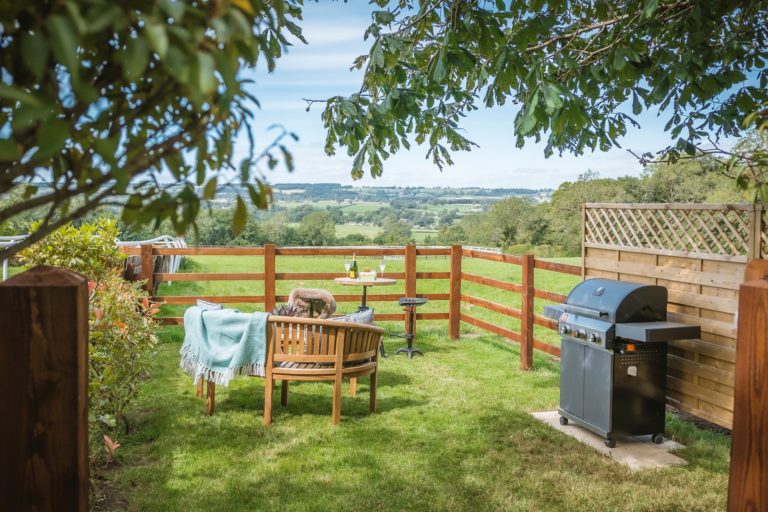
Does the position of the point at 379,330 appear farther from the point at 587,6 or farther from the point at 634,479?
the point at 587,6

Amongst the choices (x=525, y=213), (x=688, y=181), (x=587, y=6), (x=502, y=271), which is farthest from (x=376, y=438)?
(x=688, y=181)

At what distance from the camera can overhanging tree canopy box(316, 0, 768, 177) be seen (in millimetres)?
3799

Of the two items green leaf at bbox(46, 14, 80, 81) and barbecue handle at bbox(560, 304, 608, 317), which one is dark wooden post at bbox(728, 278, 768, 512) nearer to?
green leaf at bbox(46, 14, 80, 81)

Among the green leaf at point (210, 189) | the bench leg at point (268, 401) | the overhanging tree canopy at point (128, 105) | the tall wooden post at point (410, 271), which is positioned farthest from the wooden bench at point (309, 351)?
the green leaf at point (210, 189)

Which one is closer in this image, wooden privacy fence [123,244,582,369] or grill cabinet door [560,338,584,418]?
grill cabinet door [560,338,584,418]

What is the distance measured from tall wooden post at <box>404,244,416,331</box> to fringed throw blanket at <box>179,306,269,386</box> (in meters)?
3.99

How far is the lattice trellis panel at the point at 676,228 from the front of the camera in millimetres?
4594

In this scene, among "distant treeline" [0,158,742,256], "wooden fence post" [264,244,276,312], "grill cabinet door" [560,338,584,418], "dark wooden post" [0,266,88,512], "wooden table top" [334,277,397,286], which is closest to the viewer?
"dark wooden post" [0,266,88,512]

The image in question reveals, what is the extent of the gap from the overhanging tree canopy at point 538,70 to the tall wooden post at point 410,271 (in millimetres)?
2625

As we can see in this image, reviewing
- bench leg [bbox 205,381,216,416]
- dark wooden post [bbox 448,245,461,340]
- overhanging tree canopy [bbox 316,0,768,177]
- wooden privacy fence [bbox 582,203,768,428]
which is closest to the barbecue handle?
wooden privacy fence [bbox 582,203,768,428]

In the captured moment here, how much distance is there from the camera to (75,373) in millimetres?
1328

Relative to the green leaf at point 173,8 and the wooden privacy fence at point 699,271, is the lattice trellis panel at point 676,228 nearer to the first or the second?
the wooden privacy fence at point 699,271

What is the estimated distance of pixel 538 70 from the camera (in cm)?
368

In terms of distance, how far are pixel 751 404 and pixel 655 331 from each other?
296cm
